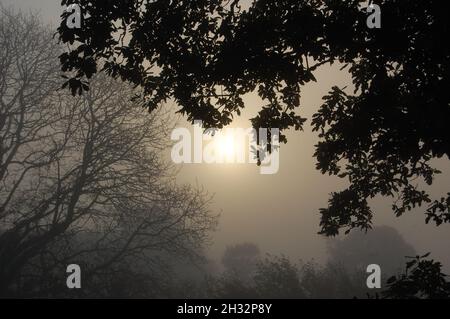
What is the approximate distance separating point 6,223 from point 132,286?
7.21 metres

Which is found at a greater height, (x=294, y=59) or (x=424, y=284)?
(x=294, y=59)

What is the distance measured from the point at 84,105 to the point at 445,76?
595 inches

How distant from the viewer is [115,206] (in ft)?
55.4

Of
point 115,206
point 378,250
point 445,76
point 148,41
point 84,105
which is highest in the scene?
point 84,105

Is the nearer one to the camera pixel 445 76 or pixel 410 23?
pixel 445 76

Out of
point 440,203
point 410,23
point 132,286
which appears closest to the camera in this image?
point 410,23

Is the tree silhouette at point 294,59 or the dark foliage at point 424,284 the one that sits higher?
the tree silhouette at point 294,59

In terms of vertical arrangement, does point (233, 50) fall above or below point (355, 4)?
below

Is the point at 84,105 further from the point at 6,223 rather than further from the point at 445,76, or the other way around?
the point at 445,76

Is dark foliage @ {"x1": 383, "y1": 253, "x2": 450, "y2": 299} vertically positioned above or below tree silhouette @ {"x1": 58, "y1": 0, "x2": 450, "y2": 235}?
below

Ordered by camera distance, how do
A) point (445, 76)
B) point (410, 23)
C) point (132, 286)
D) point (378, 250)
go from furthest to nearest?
point (378, 250) < point (132, 286) < point (410, 23) < point (445, 76)
